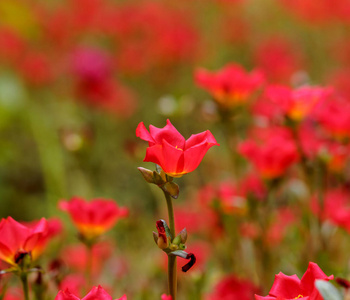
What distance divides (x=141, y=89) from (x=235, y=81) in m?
1.75

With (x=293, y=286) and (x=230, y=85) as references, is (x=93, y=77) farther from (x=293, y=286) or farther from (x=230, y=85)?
(x=293, y=286)

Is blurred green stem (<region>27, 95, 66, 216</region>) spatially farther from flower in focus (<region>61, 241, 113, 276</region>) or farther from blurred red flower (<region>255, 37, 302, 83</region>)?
blurred red flower (<region>255, 37, 302, 83</region>)

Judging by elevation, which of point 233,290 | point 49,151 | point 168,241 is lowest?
point 49,151

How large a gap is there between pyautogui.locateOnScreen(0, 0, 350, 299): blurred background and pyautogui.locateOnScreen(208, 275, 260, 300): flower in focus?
165mm

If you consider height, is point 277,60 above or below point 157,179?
below

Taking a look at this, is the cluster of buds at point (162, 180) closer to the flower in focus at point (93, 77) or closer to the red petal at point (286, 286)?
the red petal at point (286, 286)

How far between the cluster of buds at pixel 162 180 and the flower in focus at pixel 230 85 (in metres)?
0.39

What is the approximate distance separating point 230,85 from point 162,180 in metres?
0.41

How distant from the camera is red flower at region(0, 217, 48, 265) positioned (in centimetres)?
50

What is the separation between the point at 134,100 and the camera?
2.26 metres

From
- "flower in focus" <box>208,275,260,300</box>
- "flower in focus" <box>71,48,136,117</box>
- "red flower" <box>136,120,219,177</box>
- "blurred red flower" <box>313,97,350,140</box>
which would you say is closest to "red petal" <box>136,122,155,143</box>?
"red flower" <box>136,120,219,177</box>

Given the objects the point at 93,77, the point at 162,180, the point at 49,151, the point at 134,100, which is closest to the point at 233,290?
the point at 162,180

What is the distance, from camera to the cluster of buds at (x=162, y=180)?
455 mm

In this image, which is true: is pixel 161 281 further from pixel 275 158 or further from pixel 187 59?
pixel 187 59
